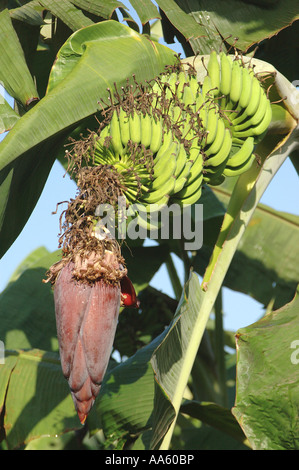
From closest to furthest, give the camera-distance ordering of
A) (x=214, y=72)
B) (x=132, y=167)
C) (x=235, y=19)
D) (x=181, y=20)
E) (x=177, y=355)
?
(x=132, y=167)
(x=214, y=72)
(x=177, y=355)
(x=181, y=20)
(x=235, y=19)

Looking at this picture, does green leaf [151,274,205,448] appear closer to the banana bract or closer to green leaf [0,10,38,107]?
the banana bract

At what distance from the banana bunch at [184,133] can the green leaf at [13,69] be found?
0.90ft

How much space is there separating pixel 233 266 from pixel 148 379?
2.39 ft

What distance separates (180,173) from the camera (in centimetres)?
105

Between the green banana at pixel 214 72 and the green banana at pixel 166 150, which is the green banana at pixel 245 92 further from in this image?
the green banana at pixel 166 150

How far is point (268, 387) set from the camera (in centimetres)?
123

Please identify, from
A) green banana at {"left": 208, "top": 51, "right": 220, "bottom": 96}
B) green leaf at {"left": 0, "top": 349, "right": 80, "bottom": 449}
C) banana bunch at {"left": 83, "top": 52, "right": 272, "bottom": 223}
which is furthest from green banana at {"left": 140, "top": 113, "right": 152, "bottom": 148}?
green leaf at {"left": 0, "top": 349, "right": 80, "bottom": 449}

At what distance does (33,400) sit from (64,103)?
993 millimetres

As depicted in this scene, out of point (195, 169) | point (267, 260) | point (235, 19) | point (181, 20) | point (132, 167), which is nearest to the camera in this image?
point (132, 167)

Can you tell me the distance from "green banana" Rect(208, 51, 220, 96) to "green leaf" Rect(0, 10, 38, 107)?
0.39 m

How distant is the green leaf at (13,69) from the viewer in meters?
1.22

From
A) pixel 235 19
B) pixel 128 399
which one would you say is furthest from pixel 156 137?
pixel 128 399

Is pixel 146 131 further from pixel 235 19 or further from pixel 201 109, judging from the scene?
pixel 235 19
